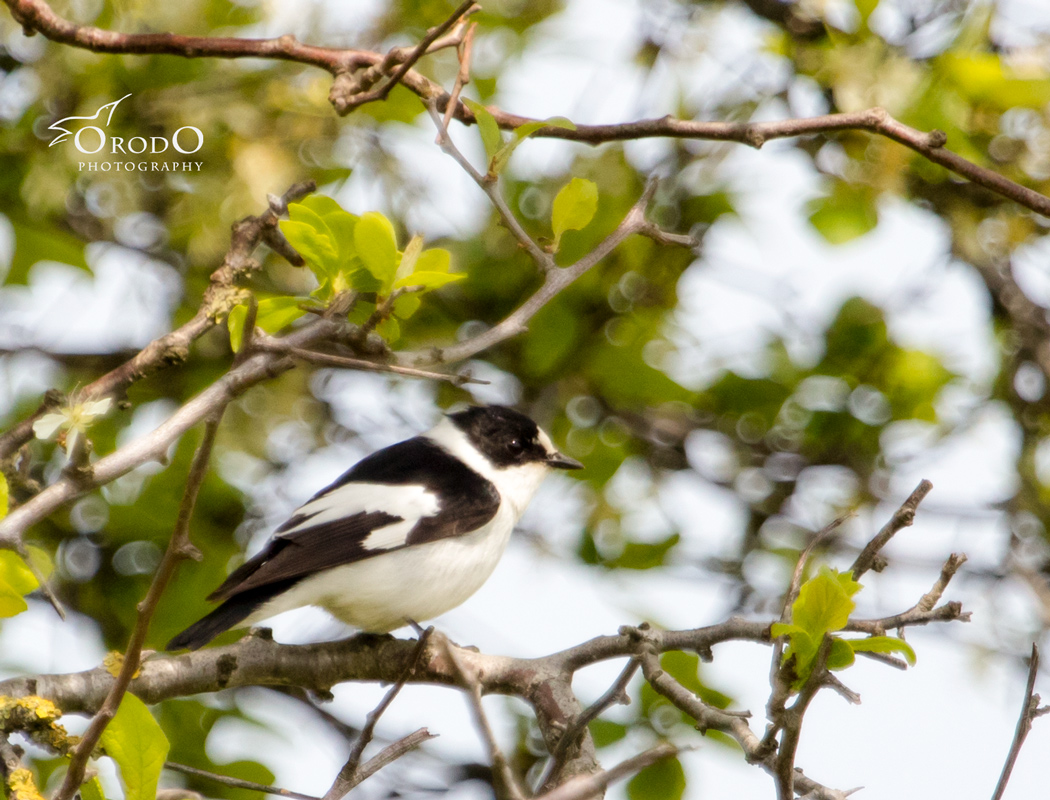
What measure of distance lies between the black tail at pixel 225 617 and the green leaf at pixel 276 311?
998 mm

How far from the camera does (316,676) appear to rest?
286 centimetres

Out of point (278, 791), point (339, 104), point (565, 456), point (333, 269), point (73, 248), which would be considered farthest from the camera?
point (565, 456)

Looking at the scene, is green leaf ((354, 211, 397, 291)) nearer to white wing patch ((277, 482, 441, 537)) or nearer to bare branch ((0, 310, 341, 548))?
bare branch ((0, 310, 341, 548))

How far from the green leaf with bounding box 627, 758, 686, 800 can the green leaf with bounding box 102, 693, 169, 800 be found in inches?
60.9

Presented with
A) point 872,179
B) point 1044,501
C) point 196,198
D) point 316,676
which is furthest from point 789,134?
point 1044,501

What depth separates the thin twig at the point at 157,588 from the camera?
1462 mm

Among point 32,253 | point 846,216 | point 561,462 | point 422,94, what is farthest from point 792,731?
point 32,253

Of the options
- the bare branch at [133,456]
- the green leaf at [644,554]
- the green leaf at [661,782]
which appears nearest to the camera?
the bare branch at [133,456]

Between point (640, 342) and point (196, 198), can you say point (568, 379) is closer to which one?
point (640, 342)

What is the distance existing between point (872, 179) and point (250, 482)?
276 cm

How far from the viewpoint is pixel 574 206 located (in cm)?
257

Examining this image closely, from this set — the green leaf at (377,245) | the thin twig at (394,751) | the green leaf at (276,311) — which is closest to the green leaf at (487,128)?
the green leaf at (377,245)

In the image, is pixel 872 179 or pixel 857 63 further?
pixel 872 179

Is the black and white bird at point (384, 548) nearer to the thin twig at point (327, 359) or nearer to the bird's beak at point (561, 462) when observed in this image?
the bird's beak at point (561, 462)
